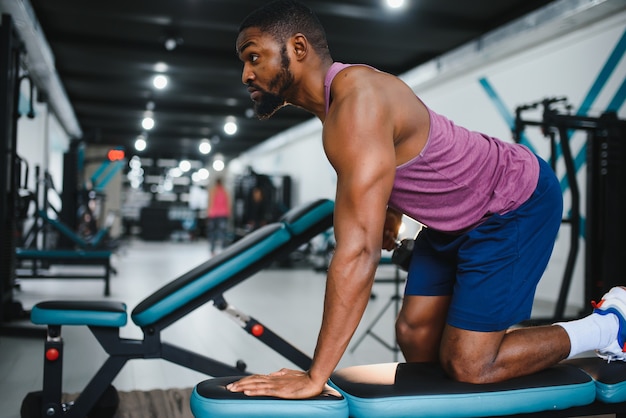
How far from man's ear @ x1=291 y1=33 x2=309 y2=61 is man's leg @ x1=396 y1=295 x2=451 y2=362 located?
0.81m

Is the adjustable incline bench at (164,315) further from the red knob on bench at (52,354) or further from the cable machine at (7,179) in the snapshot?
the cable machine at (7,179)

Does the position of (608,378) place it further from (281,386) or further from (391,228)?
(281,386)

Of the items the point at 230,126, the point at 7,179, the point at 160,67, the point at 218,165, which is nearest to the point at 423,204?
the point at 7,179

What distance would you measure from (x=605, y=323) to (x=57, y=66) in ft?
26.7

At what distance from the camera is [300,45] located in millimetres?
1328

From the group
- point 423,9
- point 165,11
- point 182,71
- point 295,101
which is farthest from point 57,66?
point 295,101

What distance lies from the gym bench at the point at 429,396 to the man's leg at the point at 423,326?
16 cm

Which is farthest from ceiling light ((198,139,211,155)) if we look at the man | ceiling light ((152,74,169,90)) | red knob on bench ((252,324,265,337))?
the man

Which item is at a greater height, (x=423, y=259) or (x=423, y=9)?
(x=423, y=9)

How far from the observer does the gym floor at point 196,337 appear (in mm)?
2451

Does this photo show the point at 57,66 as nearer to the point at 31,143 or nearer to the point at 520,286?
the point at 31,143

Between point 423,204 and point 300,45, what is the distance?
0.53 meters

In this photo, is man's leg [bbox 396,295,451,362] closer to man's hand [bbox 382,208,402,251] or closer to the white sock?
man's hand [bbox 382,208,402,251]

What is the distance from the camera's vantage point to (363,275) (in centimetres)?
115
